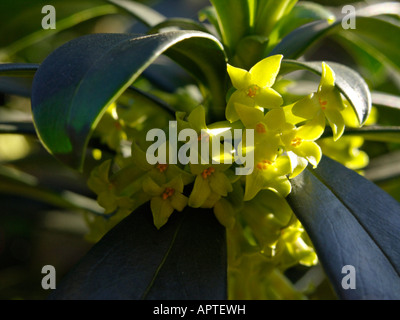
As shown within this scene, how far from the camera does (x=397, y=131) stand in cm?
103

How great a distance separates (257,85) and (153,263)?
344mm

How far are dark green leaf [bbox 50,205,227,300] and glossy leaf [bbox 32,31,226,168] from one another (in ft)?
0.84

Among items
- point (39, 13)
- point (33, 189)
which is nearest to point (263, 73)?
point (33, 189)

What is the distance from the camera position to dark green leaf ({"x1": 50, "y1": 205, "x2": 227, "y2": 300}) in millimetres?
797

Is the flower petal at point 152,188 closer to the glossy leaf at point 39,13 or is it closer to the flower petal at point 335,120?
the flower petal at point 335,120

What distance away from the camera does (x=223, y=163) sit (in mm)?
815

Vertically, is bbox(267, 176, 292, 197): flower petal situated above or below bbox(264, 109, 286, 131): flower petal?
below

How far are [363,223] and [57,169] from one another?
1293mm

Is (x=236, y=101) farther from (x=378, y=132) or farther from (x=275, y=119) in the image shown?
(x=378, y=132)

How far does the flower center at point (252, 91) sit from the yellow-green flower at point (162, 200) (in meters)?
0.21

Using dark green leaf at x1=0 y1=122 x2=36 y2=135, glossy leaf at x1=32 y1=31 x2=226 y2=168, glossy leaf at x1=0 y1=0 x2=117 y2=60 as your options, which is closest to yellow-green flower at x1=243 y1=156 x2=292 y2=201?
glossy leaf at x1=32 y1=31 x2=226 y2=168

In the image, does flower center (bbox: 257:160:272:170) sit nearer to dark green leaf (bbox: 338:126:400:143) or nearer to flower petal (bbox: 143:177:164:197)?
flower petal (bbox: 143:177:164:197)

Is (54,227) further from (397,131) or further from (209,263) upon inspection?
(397,131)

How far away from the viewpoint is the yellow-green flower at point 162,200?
34.3 inches
